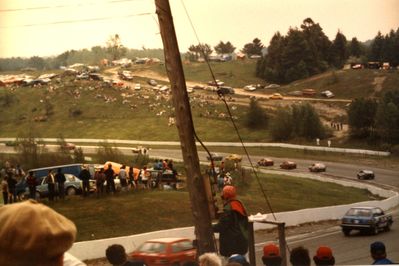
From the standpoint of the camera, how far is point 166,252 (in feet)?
18.3

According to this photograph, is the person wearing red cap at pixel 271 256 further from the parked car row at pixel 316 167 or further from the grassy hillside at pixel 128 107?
the grassy hillside at pixel 128 107

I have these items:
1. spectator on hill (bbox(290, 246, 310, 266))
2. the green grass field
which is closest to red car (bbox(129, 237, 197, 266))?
the green grass field

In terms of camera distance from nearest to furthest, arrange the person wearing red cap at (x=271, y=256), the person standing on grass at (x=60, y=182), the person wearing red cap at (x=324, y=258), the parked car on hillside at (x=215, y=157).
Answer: the person wearing red cap at (x=324, y=258)
the person wearing red cap at (x=271, y=256)
the parked car on hillside at (x=215, y=157)
the person standing on grass at (x=60, y=182)

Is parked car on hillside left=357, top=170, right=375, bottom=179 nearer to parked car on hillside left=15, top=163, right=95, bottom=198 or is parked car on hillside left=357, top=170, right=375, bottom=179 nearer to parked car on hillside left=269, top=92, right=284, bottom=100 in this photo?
parked car on hillside left=269, top=92, right=284, bottom=100

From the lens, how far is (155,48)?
230 inches

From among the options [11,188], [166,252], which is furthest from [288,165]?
[11,188]

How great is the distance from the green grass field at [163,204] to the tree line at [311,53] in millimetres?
952

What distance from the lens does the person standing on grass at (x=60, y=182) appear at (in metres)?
6.36

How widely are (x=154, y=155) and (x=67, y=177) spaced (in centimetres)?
85

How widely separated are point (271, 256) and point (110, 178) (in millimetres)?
1946

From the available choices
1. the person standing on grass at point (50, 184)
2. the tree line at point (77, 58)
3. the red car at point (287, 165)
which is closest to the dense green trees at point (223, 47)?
the tree line at point (77, 58)

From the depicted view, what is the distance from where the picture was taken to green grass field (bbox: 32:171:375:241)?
20.3ft

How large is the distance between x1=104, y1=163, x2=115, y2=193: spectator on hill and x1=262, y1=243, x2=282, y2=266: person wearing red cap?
1.73 meters

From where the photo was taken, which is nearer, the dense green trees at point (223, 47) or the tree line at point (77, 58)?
the dense green trees at point (223, 47)
